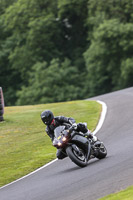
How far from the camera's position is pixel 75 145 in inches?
432

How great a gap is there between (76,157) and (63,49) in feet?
164

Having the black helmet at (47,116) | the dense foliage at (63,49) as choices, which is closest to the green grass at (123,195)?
the black helmet at (47,116)

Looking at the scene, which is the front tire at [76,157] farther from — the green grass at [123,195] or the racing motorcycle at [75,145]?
the green grass at [123,195]

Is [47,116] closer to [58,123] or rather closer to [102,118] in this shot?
[58,123]

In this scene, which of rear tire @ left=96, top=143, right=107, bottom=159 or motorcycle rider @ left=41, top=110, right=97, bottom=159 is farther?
rear tire @ left=96, top=143, right=107, bottom=159

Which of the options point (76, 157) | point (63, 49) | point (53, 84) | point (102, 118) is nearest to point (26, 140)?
point (102, 118)

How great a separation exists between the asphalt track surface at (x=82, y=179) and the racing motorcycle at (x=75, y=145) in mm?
231

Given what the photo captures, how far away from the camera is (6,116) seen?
24438 millimetres

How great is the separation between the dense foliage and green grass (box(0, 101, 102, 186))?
2310 centimetres

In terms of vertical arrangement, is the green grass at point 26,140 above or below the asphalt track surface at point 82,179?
below

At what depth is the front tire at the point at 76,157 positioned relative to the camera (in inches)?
422

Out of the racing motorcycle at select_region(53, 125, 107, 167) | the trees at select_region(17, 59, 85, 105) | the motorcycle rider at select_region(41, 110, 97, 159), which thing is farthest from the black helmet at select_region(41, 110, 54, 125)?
the trees at select_region(17, 59, 85, 105)

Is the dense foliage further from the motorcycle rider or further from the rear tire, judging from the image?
the motorcycle rider

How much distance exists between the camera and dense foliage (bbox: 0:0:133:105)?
161 feet
